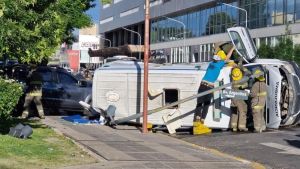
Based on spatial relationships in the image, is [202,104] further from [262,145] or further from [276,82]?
[262,145]

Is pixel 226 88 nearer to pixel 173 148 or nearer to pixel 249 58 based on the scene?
pixel 249 58

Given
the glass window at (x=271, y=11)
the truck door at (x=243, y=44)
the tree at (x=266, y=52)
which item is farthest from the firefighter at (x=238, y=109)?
the glass window at (x=271, y=11)

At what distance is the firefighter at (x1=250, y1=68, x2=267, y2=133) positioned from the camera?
50.4 ft

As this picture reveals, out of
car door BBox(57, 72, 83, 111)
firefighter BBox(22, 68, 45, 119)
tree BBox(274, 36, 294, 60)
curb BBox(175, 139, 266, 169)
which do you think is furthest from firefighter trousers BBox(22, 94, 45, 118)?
tree BBox(274, 36, 294, 60)

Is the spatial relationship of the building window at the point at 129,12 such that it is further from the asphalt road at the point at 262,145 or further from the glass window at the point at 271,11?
the asphalt road at the point at 262,145

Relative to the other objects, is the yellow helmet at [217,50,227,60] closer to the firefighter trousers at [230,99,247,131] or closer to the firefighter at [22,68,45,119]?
the firefighter trousers at [230,99,247,131]

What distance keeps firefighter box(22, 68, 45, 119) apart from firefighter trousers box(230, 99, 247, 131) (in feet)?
19.1

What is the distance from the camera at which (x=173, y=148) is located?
40.3ft

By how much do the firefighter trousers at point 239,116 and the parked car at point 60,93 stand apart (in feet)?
19.3

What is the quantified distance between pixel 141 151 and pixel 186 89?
465cm

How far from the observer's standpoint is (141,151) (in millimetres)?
11523

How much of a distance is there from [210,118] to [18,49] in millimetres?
6452

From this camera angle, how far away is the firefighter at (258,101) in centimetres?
1536

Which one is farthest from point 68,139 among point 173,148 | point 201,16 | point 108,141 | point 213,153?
point 201,16
